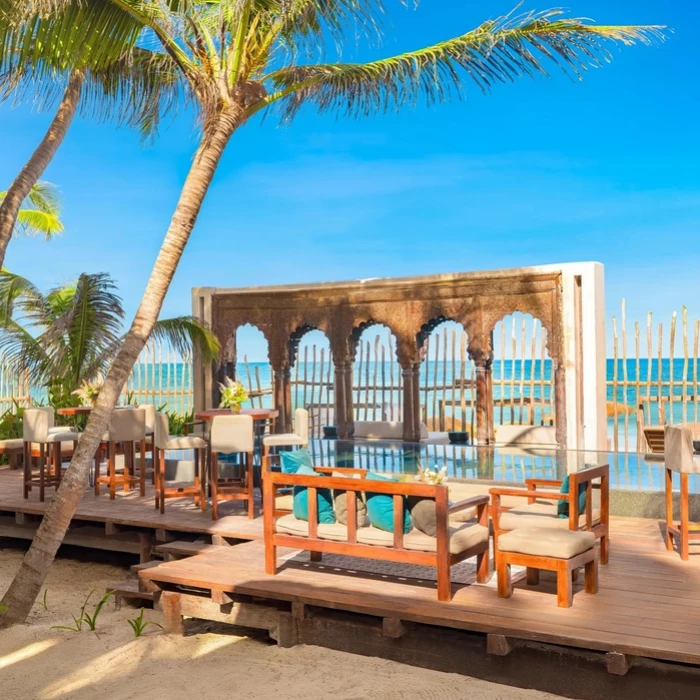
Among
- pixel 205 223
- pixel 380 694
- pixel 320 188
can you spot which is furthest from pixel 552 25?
pixel 205 223

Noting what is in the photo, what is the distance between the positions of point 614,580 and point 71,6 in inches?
219

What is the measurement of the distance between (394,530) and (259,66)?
4.34 metres

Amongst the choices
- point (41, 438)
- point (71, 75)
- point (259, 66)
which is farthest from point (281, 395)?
point (259, 66)

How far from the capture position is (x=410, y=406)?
12.5 metres

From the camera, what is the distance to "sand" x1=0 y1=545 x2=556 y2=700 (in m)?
4.82

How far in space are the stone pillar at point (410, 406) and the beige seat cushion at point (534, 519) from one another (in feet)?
20.8

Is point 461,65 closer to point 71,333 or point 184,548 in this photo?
point 184,548

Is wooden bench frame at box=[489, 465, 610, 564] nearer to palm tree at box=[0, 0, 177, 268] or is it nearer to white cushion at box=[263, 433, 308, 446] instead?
white cushion at box=[263, 433, 308, 446]

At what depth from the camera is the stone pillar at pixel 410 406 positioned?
12.4 meters

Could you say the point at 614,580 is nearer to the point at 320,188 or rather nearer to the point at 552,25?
the point at 552,25

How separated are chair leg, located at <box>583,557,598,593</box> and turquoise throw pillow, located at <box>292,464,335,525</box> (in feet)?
5.36

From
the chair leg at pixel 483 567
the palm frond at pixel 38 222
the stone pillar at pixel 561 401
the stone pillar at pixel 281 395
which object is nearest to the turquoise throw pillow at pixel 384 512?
the chair leg at pixel 483 567

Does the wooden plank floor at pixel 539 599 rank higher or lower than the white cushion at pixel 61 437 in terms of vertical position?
lower

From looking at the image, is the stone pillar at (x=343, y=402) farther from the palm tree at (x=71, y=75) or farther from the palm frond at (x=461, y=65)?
the palm frond at (x=461, y=65)
